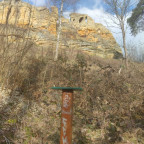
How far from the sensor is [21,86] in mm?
4855

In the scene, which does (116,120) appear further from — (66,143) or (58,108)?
(66,143)

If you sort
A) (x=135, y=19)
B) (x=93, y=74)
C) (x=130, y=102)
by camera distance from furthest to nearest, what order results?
1. (x=135, y=19)
2. (x=93, y=74)
3. (x=130, y=102)

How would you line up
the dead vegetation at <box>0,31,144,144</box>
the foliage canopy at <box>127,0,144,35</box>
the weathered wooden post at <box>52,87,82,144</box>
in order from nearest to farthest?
the weathered wooden post at <box>52,87,82,144</box> < the dead vegetation at <box>0,31,144,144</box> < the foliage canopy at <box>127,0,144,35</box>

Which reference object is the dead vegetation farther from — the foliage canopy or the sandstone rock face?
the foliage canopy

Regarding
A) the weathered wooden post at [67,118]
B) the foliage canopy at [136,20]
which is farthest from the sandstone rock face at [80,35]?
the weathered wooden post at [67,118]

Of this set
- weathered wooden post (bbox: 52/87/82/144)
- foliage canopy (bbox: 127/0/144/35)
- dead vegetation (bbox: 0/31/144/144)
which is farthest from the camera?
foliage canopy (bbox: 127/0/144/35)

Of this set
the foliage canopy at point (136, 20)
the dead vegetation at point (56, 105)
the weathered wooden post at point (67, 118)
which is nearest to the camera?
the weathered wooden post at point (67, 118)

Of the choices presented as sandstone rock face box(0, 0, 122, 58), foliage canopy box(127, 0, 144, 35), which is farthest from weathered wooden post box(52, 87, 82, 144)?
foliage canopy box(127, 0, 144, 35)

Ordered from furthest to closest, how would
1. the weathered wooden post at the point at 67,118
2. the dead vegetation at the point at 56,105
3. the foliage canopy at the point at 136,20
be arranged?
1. the foliage canopy at the point at 136,20
2. the dead vegetation at the point at 56,105
3. the weathered wooden post at the point at 67,118

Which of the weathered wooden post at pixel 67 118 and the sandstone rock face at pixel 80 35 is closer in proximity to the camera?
the weathered wooden post at pixel 67 118

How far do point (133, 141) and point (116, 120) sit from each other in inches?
31.0

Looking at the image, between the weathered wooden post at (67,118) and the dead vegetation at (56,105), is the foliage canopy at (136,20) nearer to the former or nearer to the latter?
the dead vegetation at (56,105)

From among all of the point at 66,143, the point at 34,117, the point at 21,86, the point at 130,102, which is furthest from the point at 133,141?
the point at 21,86

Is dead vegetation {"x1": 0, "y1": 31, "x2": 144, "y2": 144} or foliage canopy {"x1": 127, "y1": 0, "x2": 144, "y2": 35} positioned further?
foliage canopy {"x1": 127, "y1": 0, "x2": 144, "y2": 35}
